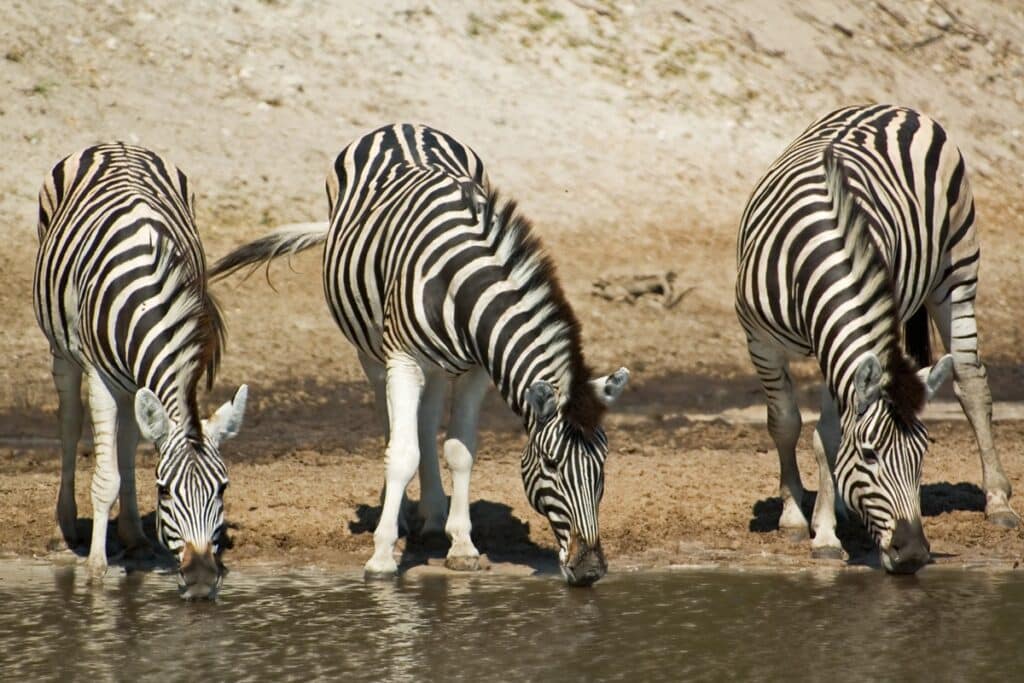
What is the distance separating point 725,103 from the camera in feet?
61.9

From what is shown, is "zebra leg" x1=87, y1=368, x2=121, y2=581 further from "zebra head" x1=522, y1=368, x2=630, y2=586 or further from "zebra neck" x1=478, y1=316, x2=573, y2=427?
"zebra head" x1=522, y1=368, x2=630, y2=586

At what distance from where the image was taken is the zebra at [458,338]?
24.3 feet

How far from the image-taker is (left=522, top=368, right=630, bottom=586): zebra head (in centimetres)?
734

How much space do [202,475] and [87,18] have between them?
12.1 metres

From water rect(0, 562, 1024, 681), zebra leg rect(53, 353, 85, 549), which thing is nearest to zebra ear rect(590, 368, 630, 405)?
water rect(0, 562, 1024, 681)

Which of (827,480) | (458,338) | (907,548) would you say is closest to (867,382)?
(907,548)

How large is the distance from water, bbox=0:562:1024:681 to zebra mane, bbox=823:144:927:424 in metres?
1.01

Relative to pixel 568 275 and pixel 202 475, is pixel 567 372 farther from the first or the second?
pixel 568 275

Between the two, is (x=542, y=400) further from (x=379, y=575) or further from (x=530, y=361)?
(x=379, y=575)

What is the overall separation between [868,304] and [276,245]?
12.5 feet

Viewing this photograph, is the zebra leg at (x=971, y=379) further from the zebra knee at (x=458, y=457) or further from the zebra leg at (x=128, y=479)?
the zebra leg at (x=128, y=479)

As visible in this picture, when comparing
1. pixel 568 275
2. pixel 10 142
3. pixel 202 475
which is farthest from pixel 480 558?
pixel 10 142

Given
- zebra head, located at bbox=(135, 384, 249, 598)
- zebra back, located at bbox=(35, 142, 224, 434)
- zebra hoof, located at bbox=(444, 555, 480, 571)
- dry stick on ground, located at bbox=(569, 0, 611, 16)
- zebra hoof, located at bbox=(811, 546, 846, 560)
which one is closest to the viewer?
zebra head, located at bbox=(135, 384, 249, 598)

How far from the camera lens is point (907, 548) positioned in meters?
7.42
